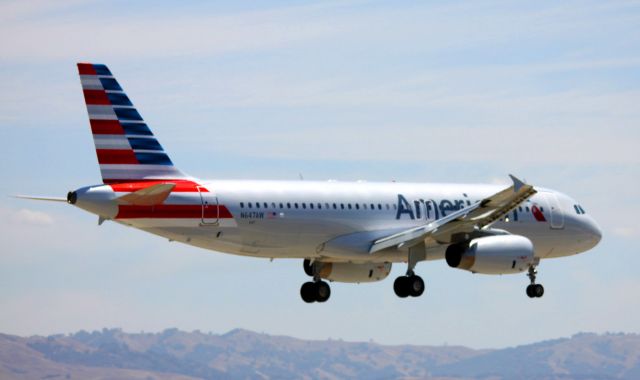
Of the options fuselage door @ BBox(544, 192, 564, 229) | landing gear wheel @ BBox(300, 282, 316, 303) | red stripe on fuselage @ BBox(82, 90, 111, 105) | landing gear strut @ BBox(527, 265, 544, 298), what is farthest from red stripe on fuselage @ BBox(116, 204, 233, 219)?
fuselage door @ BBox(544, 192, 564, 229)

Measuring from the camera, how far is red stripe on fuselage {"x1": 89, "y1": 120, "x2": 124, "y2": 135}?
183 feet

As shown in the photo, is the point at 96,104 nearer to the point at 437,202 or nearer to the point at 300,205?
the point at 300,205

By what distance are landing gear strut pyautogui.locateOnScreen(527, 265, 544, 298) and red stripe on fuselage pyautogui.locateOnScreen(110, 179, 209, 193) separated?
16977mm

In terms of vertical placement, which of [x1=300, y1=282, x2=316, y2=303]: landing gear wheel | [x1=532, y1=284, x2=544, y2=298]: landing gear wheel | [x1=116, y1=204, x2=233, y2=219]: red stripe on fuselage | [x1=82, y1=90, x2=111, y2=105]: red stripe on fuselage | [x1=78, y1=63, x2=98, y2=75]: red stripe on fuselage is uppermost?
[x1=78, y1=63, x2=98, y2=75]: red stripe on fuselage

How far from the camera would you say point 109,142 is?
55.9 m

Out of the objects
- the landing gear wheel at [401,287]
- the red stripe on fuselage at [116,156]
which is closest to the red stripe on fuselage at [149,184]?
the red stripe on fuselage at [116,156]

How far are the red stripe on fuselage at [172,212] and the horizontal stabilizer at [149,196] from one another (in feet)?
0.60

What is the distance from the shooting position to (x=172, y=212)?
54.6 meters

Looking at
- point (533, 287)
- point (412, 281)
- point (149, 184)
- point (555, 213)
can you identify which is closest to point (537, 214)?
point (555, 213)

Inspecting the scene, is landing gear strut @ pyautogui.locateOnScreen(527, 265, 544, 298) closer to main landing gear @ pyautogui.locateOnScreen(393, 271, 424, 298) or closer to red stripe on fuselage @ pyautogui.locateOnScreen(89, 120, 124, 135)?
main landing gear @ pyautogui.locateOnScreen(393, 271, 424, 298)

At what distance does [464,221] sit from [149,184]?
13.4 metres

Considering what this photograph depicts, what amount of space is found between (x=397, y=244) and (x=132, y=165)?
1227cm

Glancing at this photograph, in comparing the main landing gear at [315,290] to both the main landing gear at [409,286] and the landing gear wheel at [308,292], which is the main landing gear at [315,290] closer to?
the landing gear wheel at [308,292]

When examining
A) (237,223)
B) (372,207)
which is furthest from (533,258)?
(237,223)
